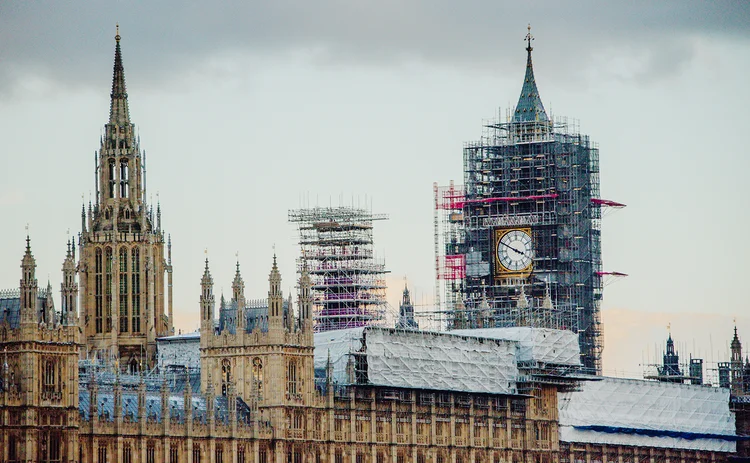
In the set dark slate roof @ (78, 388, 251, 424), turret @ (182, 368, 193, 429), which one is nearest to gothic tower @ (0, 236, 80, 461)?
dark slate roof @ (78, 388, 251, 424)

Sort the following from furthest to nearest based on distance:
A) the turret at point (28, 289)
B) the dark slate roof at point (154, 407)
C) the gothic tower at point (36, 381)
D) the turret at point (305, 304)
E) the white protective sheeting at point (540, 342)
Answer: the white protective sheeting at point (540, 342)
the turret at point (305, 304)
the dark slate roof at point (154, 407)
the turret at point (28, 289)
the gothic tower at point (36, 381)

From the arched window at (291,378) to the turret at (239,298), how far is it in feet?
14.7

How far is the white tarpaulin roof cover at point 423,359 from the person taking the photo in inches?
6905

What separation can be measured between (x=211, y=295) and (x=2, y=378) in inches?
1128

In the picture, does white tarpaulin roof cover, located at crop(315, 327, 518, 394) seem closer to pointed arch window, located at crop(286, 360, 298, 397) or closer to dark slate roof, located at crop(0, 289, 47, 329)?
pointed arch window, located at crop(286, 360, 298, 397)

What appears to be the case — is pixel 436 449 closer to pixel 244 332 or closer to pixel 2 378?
pixel 244 332

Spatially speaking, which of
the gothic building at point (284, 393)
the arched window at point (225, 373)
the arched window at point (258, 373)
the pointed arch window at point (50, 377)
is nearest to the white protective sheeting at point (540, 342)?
the gothic building at point (284, 393)

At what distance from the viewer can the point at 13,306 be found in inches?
5782

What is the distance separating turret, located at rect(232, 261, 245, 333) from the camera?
549ft

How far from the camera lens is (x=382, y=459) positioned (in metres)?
176

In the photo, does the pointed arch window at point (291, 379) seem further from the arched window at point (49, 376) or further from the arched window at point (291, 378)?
the arched window at point (49, 376)

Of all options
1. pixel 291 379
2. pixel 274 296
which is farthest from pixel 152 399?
pixel 274 296

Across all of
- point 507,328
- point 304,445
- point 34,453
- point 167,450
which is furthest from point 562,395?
point 34,453

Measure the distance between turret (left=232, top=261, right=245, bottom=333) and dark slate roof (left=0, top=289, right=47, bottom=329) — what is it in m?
22.8
